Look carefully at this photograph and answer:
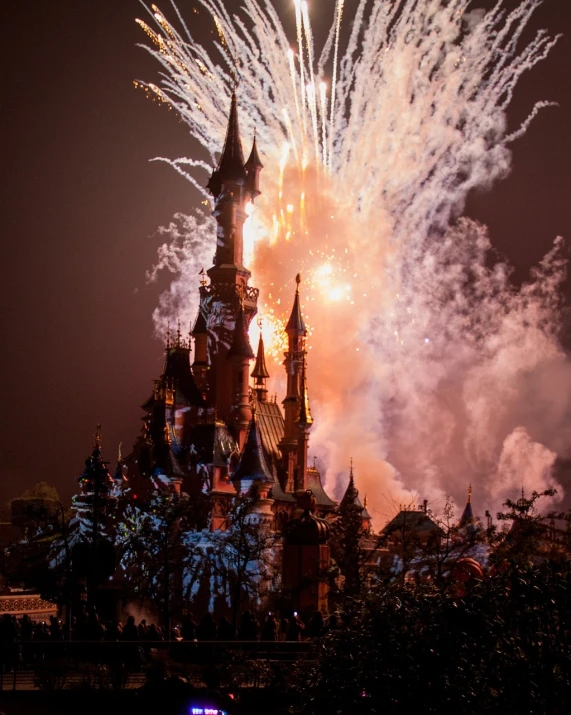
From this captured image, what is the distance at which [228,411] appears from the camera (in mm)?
65000

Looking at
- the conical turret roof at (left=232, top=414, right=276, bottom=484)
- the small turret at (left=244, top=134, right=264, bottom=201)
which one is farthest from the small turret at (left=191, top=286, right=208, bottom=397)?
the conical turret roof at (left=232, top=414, right=276, bottom=484)

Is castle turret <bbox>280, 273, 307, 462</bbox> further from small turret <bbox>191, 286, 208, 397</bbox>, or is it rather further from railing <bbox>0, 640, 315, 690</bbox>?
railing <bbox>0, 640, 315, 690</bbox>

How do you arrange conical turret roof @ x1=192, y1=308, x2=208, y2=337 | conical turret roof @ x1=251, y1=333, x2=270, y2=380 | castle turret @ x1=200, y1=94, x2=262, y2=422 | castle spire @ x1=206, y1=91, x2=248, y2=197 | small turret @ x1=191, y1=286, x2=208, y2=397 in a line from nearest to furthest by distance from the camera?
castle turret @ x1=200, y1=94, x2=262, y2=422 → castle spire @ x1=206, y1=91, x2=248, y2=197 → small turret @ x1=191, y1=286, x2=208, y2=397 → conical turret roof @ x1=192, y1=308, x2=208, y2=337 → conical turret roof @ x1=251, y1=333, x2=270, y2=380

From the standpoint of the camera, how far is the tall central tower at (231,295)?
2532 inches

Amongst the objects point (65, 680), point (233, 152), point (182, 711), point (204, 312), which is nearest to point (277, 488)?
point (204, 312)

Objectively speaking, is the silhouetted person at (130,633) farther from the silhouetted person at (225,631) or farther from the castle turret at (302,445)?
the castle turret at (302,445)

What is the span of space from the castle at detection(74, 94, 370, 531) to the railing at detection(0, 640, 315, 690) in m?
30.5

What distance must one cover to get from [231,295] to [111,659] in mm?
43318

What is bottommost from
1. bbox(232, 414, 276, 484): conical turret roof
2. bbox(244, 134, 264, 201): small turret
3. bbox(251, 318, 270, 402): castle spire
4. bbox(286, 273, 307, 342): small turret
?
bbox(232, 414, 276, 484): conical turret roof

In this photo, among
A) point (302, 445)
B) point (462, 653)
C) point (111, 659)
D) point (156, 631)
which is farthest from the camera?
point (302, 445)

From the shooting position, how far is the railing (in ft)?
79.5

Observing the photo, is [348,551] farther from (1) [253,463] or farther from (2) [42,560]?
(2) [42,560]

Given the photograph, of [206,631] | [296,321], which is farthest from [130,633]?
[296,321]

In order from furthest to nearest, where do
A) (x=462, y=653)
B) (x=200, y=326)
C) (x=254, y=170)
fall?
(x=200, y=326)
(x=254, y=170)
(x=462, y=653)
